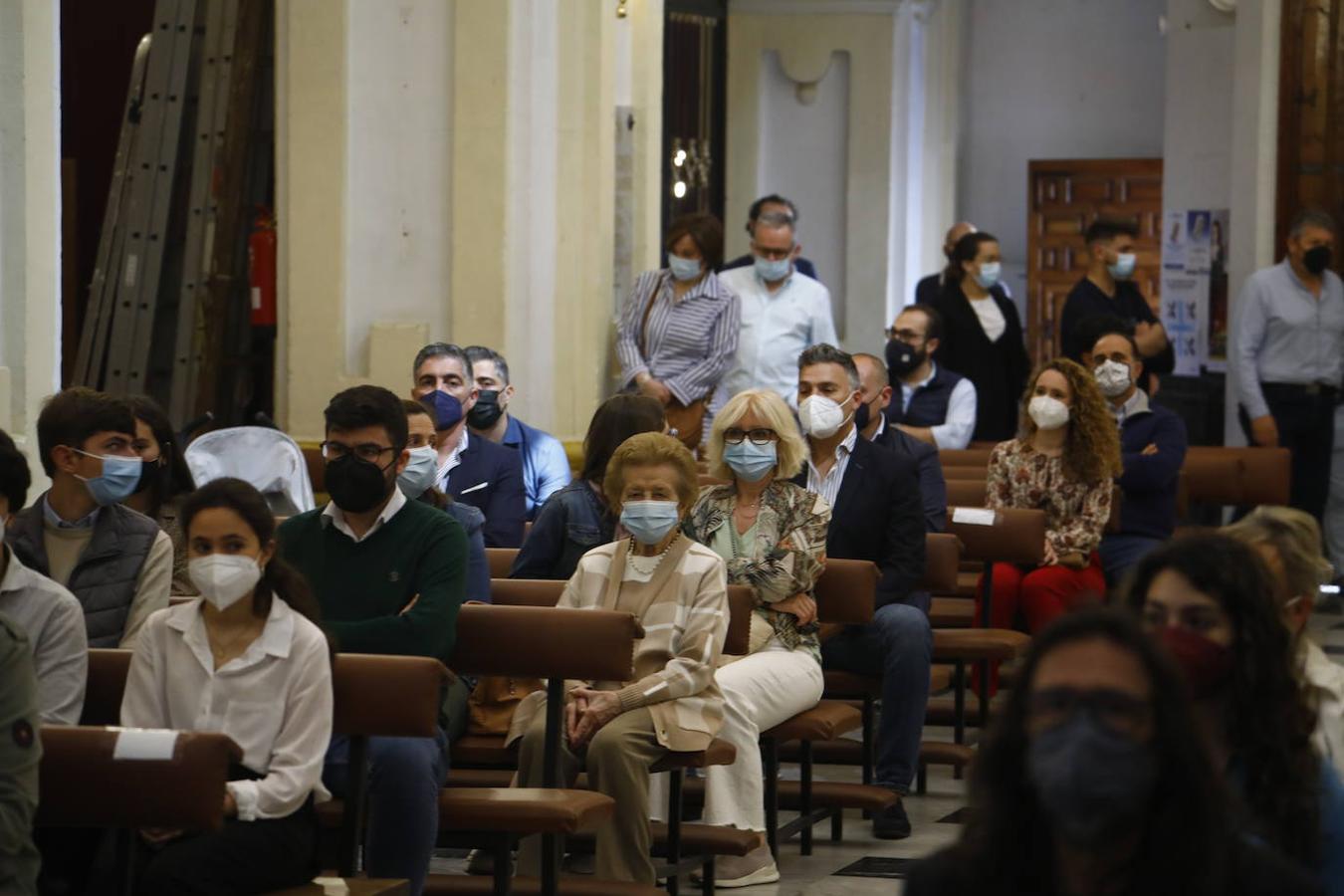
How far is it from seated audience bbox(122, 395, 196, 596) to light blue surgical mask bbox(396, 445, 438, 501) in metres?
0.69

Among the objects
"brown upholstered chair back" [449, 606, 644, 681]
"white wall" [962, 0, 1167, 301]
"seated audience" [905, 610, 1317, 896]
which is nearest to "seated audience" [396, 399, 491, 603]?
"brown upholstered chair back" [449, 606, 644, 681]

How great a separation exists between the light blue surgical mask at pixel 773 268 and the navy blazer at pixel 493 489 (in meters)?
2.97

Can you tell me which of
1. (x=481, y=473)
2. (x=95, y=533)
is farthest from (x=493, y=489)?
(x=95, y=533)

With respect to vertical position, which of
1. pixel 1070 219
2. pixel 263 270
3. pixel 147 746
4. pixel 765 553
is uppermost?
pixel 1070 219

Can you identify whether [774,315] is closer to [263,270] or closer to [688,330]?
[688,330]

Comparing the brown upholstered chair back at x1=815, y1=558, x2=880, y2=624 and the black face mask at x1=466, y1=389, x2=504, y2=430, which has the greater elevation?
the black face mask at x1=466, y1=389, x2=504, y2=430

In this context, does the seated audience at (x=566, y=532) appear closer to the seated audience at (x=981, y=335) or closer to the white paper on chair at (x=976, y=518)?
the white paper on chair at (x=976, y=518)

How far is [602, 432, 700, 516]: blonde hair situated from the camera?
636 centimetres

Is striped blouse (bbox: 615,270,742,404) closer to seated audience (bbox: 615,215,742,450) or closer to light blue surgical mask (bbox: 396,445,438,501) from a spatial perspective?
seated audience (bbox: 615,215,742,450)

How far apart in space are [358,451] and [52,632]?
105 centimetres

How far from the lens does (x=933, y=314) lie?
1062 centimetres

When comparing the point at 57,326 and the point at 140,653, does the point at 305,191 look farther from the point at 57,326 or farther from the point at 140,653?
the point at 140,653

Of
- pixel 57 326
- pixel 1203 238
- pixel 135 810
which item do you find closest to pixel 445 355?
pixel 57 326

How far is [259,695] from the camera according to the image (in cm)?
491
